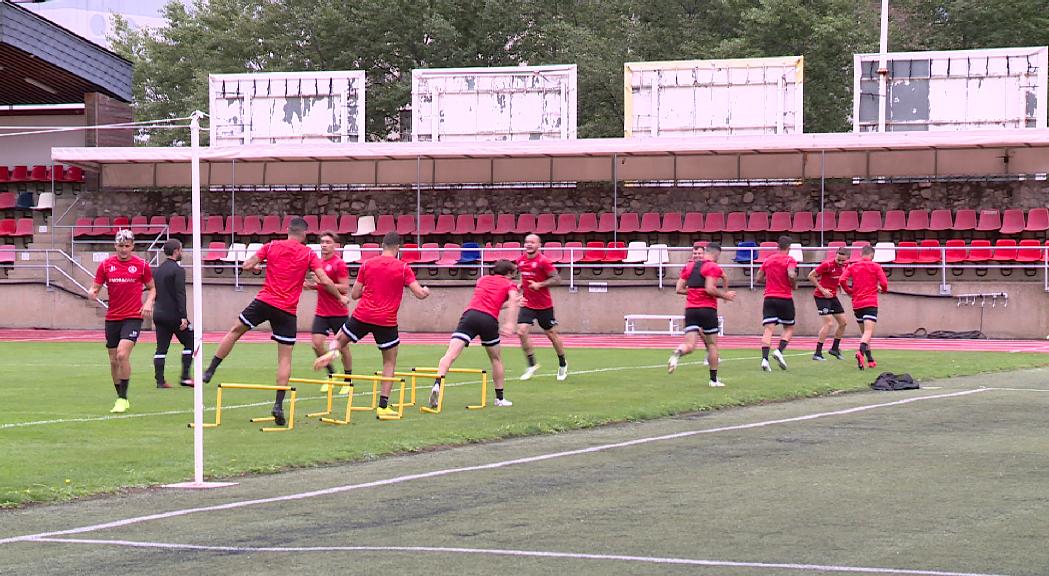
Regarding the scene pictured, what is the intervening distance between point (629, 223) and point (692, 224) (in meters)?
1.75

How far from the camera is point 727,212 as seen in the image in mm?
39812

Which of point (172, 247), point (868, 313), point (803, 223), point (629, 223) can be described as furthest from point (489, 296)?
point (629, 223)

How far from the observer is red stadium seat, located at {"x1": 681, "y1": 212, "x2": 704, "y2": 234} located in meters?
38.5

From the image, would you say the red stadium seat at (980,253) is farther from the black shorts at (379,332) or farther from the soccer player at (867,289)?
the black shorts at (379,332)

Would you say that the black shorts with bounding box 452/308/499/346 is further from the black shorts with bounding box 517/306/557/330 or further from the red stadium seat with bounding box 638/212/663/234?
the red stadium seat with bounding box 638/212/663/234

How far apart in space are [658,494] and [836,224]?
2841 centimetres

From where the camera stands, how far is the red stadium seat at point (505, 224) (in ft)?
130

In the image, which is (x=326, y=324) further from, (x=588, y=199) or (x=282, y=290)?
(x=588, y=199)

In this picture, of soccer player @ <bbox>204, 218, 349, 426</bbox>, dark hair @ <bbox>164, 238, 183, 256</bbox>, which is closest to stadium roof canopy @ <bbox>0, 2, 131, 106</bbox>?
dark hair @ <bbox>164, 238, 183, 256</bbox>

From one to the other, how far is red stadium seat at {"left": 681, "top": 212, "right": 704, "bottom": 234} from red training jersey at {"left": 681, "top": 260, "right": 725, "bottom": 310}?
18.6 meters

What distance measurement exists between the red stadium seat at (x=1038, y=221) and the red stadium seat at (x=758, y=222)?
6635mm

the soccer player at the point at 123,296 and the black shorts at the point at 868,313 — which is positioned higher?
the soccer player at the point at 123,296

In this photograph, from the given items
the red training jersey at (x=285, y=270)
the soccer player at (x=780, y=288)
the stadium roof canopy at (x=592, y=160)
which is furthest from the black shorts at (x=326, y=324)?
the stadium roof canopy at (x=592, y=160)

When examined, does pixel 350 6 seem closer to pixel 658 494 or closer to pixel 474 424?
pixel 474 424
